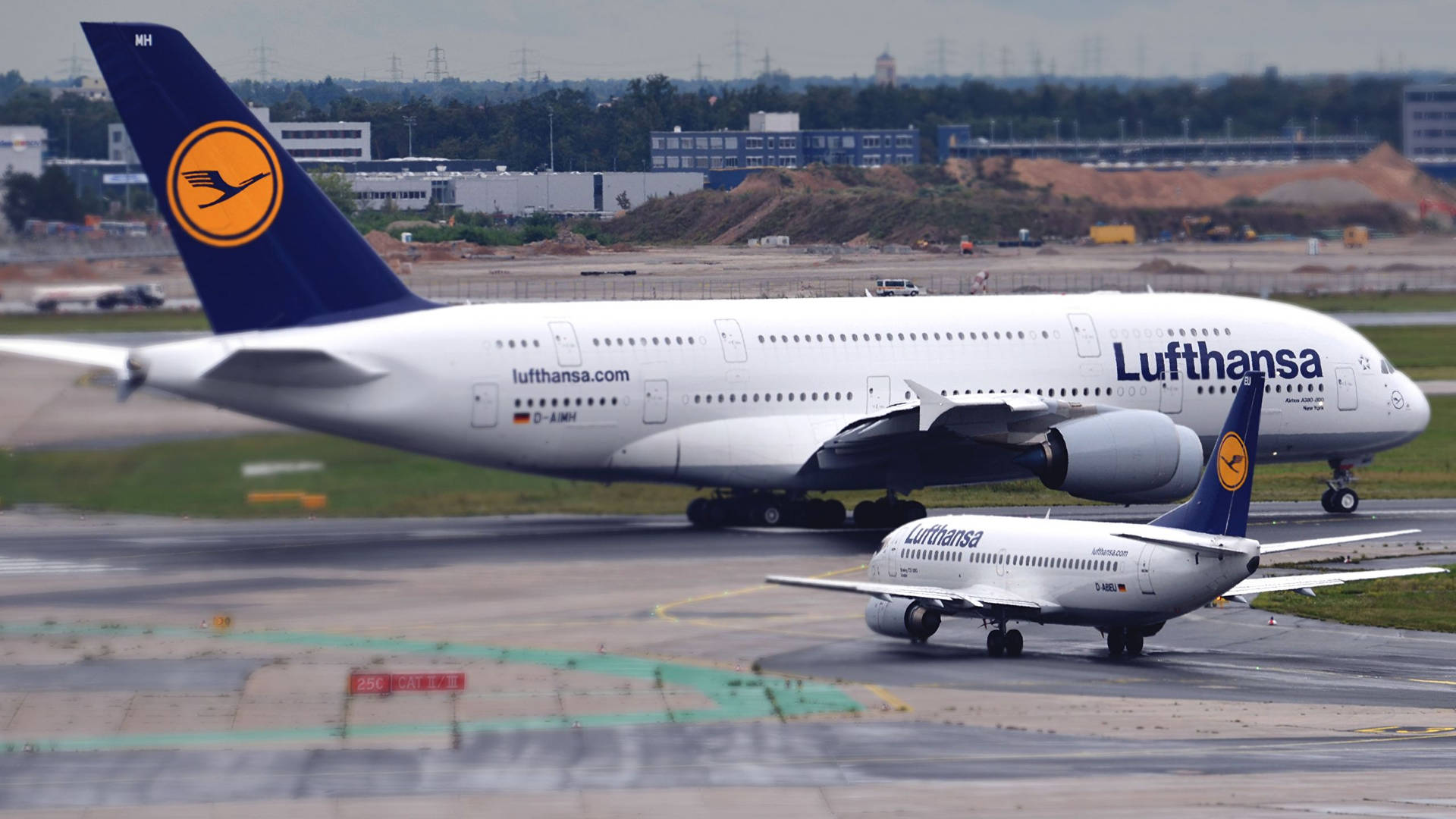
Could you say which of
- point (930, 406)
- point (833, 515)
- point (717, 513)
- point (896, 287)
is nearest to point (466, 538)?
point (717, 513)

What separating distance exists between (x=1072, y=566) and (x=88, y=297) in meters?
20.4

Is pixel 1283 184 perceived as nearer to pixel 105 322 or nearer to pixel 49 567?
pixel 105 322

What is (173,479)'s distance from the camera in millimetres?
35469

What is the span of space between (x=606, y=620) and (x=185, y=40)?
16.3 metres

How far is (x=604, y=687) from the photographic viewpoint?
3219cm

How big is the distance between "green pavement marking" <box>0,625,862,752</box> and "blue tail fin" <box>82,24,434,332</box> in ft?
31.3

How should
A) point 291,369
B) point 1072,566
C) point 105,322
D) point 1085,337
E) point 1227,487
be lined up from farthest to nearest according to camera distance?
point 1085,337 → point 291,369 → point 105,322 → point 1072,566 → point 1227,487

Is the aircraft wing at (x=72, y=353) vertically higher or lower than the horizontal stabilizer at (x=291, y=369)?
higher

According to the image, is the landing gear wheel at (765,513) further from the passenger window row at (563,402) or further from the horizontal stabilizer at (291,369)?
the horizontal stabilizer at (291,369)

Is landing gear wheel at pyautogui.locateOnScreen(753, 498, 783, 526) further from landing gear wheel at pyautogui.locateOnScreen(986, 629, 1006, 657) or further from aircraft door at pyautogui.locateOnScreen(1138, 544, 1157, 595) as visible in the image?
aircraft door at pyautogui.locateOnScreen(1138, 544, 1157, 595)

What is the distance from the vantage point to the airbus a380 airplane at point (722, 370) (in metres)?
42.6

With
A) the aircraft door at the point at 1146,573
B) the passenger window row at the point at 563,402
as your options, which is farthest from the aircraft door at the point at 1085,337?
the aircraft door at the point at 1146,573

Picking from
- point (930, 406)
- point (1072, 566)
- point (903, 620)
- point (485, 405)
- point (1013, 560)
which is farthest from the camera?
point (485, 405)

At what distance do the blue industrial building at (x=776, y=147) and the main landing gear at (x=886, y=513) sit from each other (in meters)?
12.2
